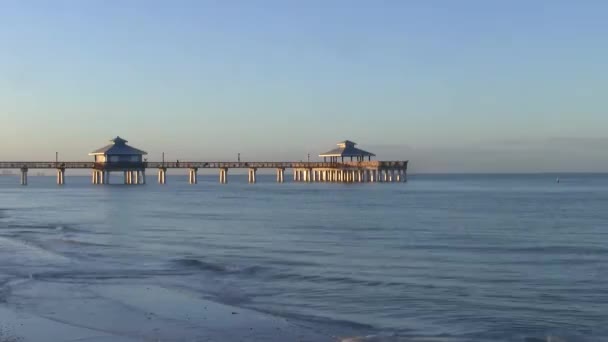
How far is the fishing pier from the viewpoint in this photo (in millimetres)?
103875

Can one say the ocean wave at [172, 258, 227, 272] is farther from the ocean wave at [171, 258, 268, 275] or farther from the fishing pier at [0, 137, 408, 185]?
the fishing pier at [0, 137, 408, 185]

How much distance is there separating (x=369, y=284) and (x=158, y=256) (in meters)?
8.53

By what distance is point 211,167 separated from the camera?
111 metres

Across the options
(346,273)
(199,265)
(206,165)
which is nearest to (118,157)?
(206,165)

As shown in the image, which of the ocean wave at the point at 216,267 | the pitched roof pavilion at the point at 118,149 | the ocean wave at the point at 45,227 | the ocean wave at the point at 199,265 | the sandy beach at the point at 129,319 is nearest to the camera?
the sandy beach at the point at 129,319

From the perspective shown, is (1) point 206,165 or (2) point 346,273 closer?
(2) point 346,273

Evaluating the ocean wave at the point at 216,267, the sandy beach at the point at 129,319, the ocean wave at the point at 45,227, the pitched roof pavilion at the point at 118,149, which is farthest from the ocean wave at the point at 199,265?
the pitched roof pavilion at the point at 118,149

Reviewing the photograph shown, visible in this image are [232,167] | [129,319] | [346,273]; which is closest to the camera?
[129,319]

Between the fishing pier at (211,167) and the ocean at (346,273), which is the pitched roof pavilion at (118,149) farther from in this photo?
the ocean at (346,273)

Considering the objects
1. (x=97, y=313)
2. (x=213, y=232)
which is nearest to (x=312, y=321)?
(x=97, y=313)

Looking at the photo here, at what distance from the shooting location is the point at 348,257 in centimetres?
2395

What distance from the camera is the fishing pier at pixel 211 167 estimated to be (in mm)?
103875

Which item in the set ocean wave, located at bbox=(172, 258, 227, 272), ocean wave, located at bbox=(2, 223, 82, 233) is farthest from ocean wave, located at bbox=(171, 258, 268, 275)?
ocean wave, located at bbox=(2, 223, 82, 233)

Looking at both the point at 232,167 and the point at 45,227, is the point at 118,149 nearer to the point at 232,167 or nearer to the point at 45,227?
the point at 232,167
